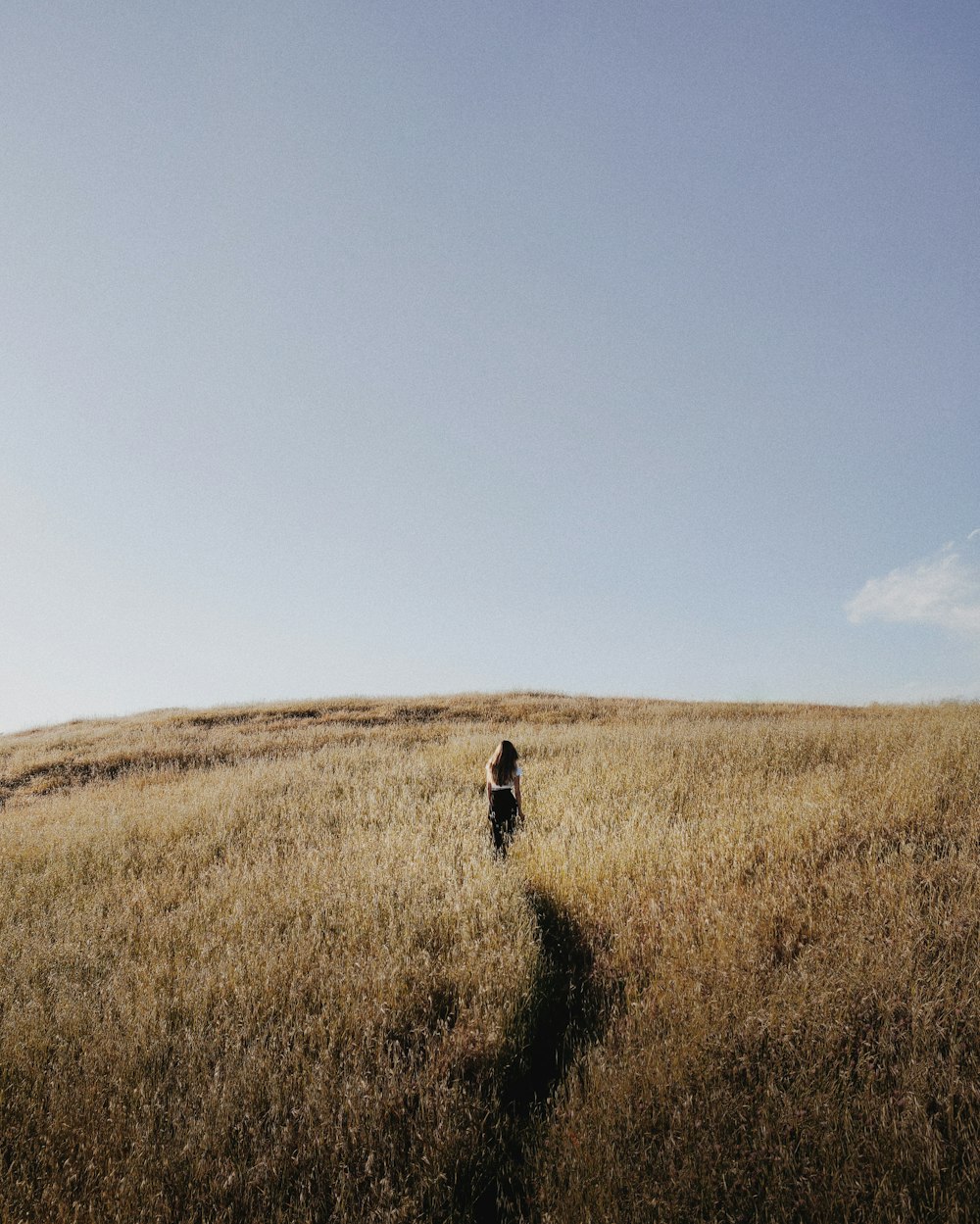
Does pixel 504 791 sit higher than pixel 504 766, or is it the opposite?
pixel 504 766

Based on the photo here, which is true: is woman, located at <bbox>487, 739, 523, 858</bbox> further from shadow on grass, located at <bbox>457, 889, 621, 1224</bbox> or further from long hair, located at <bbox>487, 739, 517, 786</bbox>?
shadow on grass, located at <bbox>457, 889, 621, 1224</bbox>

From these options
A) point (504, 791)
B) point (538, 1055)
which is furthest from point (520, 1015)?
point (504, 791)

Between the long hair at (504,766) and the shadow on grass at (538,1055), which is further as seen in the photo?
the long hair at (504,766)

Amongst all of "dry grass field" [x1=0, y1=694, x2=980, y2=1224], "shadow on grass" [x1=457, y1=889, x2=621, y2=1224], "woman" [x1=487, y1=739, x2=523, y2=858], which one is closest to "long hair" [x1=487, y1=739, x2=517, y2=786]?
"woman" [x1=487, y1=739, x2=523, y2=858]

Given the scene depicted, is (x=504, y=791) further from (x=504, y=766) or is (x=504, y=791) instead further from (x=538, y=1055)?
(x=538, y=1055)

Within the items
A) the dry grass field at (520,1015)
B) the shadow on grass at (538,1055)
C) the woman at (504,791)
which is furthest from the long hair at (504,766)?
the shadow on grass at (538,1055)

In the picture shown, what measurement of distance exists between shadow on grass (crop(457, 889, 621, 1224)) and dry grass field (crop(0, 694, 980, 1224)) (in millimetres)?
19

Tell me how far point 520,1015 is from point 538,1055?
0.22 metres

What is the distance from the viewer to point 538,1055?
12.0ft

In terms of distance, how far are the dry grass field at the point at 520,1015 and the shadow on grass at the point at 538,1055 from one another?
0.02m

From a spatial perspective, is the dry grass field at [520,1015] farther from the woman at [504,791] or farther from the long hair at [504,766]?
the long hair at [504,766]

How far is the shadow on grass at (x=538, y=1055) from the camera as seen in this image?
281 centimetres

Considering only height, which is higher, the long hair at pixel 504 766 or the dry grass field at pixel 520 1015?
the long hair at pixel 504 766

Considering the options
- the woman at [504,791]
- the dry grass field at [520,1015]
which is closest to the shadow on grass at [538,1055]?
the dry grass field at [520,1015]
